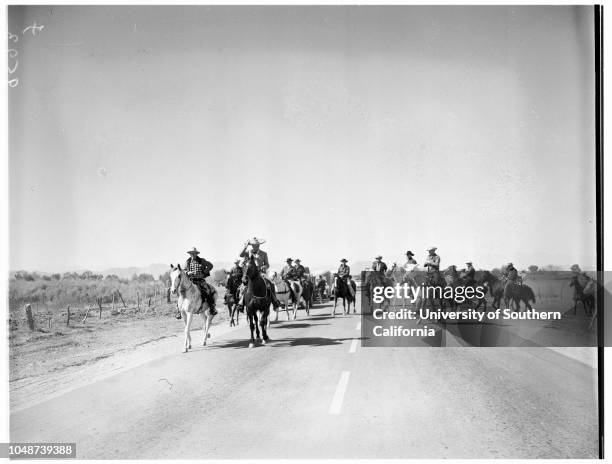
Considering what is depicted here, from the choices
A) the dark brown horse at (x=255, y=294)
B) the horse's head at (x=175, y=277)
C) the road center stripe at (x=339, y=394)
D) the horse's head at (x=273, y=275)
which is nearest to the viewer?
the road center stripe at (x=339, y=394)

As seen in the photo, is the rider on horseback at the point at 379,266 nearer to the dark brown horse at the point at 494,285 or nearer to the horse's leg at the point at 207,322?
the horse's leg at the point at 207,322

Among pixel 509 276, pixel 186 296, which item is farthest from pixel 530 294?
pixel 186 296

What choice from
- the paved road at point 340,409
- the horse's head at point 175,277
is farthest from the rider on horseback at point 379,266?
the horse's head at point 175,277

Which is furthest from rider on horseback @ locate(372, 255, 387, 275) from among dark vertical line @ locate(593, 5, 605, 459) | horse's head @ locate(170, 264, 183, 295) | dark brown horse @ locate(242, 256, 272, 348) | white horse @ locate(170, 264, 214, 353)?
dark vertical line @ locate(593, 5, 605, 459)

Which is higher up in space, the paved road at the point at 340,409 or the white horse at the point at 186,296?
the white horse at the point at 186,296

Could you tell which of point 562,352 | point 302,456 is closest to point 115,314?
point 302,456

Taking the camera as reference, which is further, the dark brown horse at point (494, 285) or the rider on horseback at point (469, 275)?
the rider on horseback at point (469, 275)

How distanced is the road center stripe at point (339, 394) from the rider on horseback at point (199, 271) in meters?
4.26

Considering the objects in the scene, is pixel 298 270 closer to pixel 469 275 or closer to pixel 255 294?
pixel 255 294

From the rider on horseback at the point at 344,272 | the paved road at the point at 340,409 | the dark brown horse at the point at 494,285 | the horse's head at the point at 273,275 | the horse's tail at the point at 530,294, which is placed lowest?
the paved road at the point at 340,409

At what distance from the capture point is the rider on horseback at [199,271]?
9.60 meters

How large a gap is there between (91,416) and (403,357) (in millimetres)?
5081

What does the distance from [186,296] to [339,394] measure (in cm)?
496

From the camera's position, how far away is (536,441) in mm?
4559
